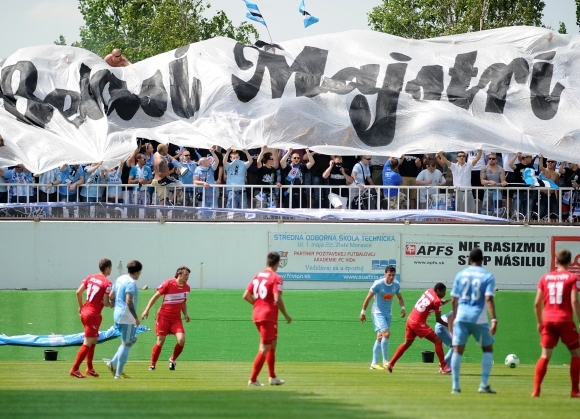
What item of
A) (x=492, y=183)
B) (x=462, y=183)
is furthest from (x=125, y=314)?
(x=492, y=183)

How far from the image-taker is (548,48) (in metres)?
26.9

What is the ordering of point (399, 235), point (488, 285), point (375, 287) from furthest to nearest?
1. point (399, 235)
2. point (375, 287)
3. point (488, 285)

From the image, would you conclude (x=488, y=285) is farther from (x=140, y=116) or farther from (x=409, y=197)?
(x=140, y=116)

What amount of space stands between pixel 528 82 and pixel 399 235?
548cm

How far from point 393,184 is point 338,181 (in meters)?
1.27

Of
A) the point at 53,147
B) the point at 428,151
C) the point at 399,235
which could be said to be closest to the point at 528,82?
the point at 428,151

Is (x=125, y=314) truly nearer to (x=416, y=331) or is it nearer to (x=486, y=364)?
(x=416, y=331)

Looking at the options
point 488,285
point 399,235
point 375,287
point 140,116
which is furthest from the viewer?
point 140,116

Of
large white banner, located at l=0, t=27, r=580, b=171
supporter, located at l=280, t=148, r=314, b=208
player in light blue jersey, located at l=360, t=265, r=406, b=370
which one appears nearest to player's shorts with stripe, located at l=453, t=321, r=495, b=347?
player in light blue jersey, located at l=360, t=265, r=406, b=370

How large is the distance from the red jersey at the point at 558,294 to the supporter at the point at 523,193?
11678 millimetres

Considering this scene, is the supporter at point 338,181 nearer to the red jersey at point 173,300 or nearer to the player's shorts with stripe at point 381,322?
the player's shorts with stripe at point 381,322

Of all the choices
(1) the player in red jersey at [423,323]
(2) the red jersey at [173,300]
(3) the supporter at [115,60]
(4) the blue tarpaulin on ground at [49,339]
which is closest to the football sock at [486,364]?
(1) the player in red jersey at [423,323]

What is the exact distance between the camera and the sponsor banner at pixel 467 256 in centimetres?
2423

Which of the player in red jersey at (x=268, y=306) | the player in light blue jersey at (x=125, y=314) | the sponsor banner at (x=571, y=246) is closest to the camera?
the player in red jersey at (x=268, y=306)
